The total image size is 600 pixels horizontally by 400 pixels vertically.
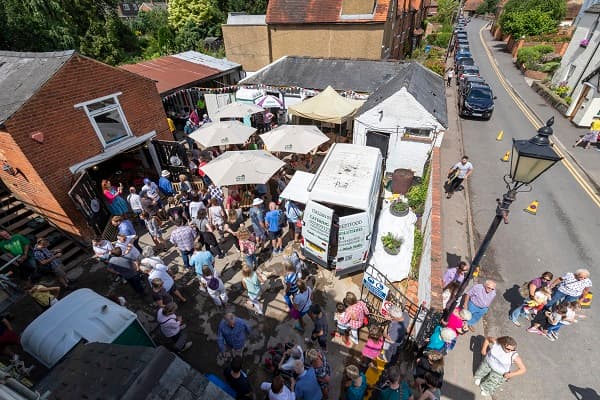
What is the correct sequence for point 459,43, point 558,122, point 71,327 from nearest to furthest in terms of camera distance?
point 71,327
point 558,122
point 459,43

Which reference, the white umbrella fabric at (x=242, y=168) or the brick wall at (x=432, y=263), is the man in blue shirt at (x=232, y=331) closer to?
the brick wall at (x=432, y=263)

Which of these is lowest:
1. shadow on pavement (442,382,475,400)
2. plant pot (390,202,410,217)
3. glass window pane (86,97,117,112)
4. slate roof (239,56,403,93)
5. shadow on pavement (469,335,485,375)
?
shadow on pavement (469,335,485,375)

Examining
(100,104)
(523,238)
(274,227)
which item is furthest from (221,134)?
(523,238)

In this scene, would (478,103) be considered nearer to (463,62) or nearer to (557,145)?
(557,145)

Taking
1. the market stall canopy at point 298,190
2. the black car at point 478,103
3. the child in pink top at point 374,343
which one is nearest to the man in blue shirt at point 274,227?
the market stall canopy at point 298,190

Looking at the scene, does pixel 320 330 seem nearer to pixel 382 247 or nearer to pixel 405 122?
pixel 382 247

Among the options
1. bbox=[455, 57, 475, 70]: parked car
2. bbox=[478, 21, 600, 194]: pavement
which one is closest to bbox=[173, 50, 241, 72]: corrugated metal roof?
bbox=[478, 21, 600, 194]: pavement

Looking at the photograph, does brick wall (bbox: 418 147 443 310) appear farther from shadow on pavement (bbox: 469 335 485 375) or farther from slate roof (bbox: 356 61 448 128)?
slate roof (bbox: 356 61 448 128)
